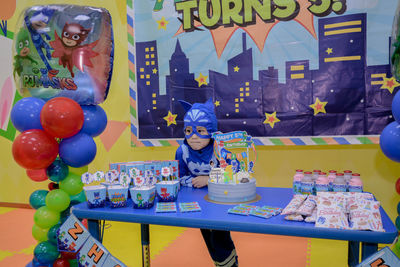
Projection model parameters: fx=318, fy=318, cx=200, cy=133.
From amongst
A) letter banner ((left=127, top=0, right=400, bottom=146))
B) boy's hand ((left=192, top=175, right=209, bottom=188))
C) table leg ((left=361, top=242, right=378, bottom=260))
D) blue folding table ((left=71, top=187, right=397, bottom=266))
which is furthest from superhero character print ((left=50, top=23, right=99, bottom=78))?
table leg ((left=361, top=242, right=378, bottom=260))

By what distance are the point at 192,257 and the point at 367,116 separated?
2123 mm

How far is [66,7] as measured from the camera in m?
2.44

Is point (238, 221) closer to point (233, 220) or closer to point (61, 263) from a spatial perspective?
point (233, 220)

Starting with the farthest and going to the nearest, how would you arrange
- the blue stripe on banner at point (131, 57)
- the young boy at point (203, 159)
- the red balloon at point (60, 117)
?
the blue stripe on banner at point (131, 57) → the young boy at point (203, 159) → the red balloon at point (60, 117)

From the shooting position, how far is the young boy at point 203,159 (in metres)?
2.24

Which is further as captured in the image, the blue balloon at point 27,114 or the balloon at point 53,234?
the balloon at point 53,234

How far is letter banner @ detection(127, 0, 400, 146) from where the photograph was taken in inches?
119

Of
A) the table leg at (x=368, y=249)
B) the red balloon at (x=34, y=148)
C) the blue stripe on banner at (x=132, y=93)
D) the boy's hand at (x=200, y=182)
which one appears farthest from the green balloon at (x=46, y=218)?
the table leg at (x=368, y=249)

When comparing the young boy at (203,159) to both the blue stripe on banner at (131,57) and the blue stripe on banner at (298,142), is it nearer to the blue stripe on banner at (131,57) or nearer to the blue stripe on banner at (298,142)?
the blue stripe on banner at (298,142)

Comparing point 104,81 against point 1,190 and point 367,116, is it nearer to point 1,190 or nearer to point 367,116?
point 367,116

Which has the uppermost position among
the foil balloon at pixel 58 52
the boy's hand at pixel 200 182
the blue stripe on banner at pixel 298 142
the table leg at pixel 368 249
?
the foil balloon at pixel 58 52

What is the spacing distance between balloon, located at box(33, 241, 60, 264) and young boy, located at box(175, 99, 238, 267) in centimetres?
108

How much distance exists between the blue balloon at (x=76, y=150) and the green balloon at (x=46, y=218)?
0.40 metres

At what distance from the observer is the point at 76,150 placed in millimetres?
2268
